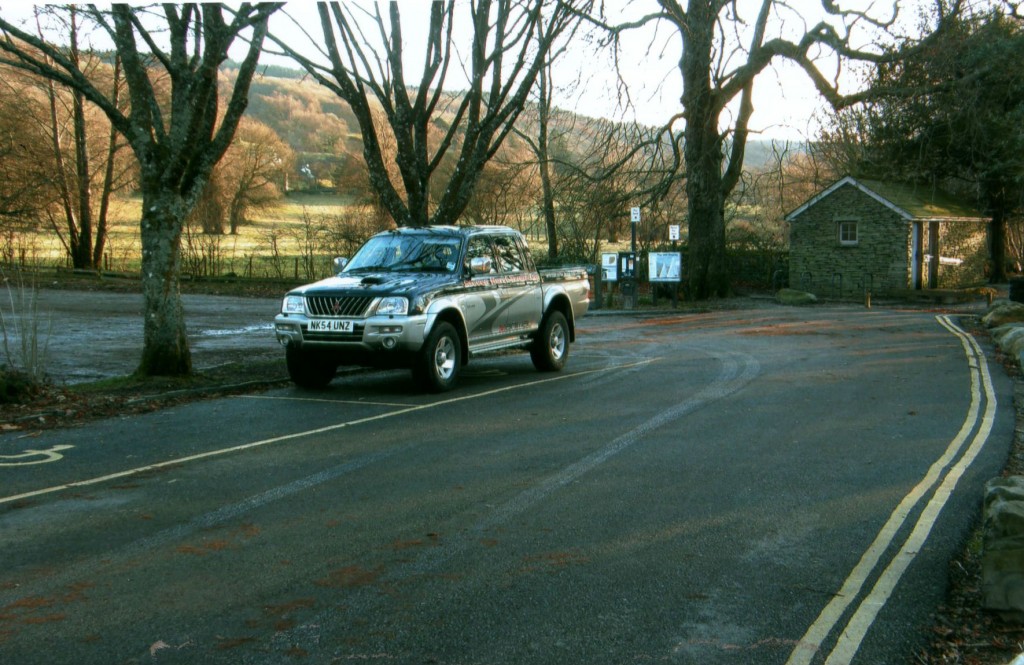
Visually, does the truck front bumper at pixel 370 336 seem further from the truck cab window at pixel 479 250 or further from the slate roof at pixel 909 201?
the slate roof at pixel 909 201

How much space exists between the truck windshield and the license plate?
4.27 feet

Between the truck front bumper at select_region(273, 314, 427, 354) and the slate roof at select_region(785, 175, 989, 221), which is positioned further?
the slate roof at select_region(785, 175, 989, 221)

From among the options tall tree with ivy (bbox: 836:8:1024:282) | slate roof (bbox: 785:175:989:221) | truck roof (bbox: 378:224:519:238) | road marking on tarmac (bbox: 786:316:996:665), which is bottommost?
road marking on tarmac (bbox: 786:316:996:665)

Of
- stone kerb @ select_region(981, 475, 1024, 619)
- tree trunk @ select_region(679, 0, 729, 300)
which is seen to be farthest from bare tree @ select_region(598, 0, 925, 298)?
stone kerb @ select_region(981, 475, 1024, 619)

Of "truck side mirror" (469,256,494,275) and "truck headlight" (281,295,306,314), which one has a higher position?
"truck side mirror" (469,256,494,275)

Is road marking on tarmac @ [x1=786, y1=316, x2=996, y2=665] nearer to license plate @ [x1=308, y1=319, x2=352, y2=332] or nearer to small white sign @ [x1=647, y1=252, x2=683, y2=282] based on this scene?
license plate @ [x1=308, y1=319, x2=352, y2=332]

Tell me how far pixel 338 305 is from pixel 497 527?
6364 mm

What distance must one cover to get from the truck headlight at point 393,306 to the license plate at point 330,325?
42 centimetres

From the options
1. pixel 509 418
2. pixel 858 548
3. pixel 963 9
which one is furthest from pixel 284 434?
pixel 963 9

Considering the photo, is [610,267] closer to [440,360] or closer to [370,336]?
[440,360]

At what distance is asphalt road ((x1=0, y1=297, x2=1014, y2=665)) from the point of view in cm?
459

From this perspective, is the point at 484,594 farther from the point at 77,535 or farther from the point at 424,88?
the point at 424,88

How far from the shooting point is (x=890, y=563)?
5.70 meters

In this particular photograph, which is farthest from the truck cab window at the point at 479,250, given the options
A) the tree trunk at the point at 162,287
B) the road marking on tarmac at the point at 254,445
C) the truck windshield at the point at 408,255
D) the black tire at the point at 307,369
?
the tree trunk at the point at 162,287
